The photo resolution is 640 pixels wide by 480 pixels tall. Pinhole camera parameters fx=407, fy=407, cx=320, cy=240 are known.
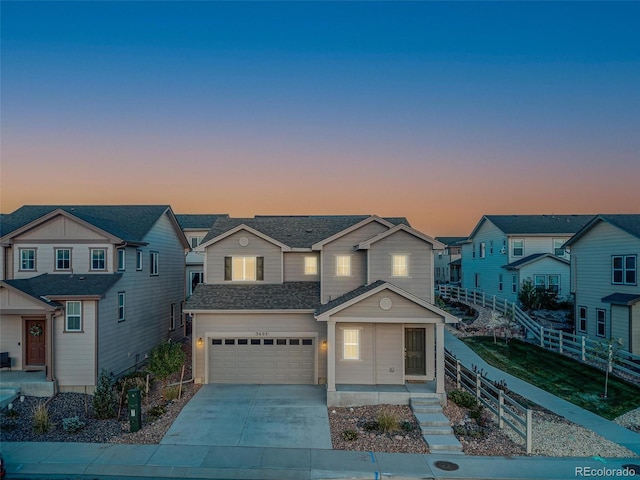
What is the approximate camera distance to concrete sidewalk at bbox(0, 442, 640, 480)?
939 cm

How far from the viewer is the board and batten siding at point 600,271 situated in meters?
18.6

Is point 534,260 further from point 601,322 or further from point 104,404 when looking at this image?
point 104,404

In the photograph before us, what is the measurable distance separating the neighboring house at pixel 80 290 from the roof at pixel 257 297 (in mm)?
3446

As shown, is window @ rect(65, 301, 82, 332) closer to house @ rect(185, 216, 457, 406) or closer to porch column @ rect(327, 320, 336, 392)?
house @ rect(185, 216, 457, 406)

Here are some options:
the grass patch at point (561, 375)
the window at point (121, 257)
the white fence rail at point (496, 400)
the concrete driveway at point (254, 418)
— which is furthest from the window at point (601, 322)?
the window at point (121, 257)

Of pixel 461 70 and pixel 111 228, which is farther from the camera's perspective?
pixel 461 70

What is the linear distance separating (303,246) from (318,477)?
10.4 metres

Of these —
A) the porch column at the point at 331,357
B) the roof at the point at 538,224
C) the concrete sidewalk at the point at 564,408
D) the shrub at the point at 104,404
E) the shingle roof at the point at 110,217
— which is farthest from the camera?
the roof at the point at 538,224

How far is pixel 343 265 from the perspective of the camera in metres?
17.1

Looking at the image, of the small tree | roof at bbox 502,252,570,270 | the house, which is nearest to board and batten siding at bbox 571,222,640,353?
roof at bbox 502,252,570,270

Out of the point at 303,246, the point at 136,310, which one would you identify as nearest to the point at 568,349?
the point at 303,246

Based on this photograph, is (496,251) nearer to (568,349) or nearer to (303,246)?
(568,349)

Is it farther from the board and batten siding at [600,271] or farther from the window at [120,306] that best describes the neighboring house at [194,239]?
the board and batten siding at [600,271]

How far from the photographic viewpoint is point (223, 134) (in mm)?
24578
